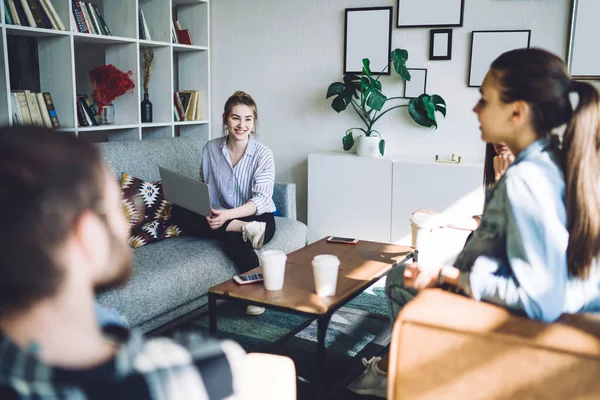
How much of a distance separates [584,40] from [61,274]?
341cm

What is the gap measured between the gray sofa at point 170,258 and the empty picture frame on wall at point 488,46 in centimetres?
134

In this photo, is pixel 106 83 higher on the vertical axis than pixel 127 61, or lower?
lower

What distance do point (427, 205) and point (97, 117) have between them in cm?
209

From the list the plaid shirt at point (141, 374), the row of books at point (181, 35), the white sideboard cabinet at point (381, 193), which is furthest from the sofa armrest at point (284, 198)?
the plaid shirt at point (141, 374)

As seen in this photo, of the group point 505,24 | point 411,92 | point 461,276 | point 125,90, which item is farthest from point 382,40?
point 461,276

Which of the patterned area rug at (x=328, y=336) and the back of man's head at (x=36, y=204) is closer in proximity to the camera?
the back of man's head at (x=36, y=204)

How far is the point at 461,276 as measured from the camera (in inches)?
59.5

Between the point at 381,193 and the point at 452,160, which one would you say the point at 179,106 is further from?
the point at 452,160

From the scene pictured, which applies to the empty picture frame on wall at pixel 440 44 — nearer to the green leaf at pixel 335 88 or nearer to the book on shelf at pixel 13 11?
the green leaf at pixel 335 88

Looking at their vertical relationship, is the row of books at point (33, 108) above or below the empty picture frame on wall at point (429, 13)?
below

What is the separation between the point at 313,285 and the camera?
83.0 inches

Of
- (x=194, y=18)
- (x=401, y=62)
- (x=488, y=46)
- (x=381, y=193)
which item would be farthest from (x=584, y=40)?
(x=194, y=18)

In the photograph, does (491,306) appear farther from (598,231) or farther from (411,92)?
(411,92)

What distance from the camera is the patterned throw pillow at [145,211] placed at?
112 inches
